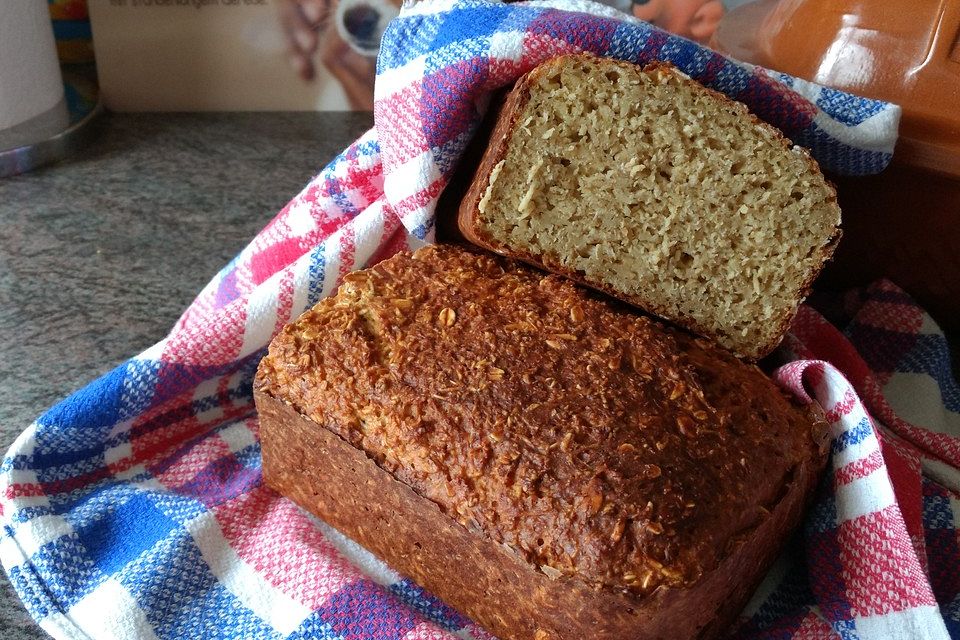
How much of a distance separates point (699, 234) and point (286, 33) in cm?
130

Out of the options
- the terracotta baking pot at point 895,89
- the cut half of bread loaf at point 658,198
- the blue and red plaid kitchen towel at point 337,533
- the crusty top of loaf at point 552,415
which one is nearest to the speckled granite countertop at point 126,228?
the blue and red plaid kitchen towel at point 337,533

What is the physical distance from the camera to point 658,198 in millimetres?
1089

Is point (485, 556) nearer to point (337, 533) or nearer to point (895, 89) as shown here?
point (337, 533)

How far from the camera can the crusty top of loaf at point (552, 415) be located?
34.9 inches

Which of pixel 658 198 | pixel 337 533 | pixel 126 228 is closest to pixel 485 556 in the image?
pixel 337 533

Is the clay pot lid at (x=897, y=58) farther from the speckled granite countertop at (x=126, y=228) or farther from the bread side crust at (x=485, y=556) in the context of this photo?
the speckled granite countertop at (x=126, y=228)

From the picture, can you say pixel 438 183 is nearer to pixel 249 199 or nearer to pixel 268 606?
pixel 268 606

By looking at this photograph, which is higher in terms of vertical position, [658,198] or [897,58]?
[897,58]

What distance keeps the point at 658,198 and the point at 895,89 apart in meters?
0.39

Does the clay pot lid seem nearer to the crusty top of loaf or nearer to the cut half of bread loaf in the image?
the cut half of bread loaf

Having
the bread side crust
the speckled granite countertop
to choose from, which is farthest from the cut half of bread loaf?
the speckled granite countertop

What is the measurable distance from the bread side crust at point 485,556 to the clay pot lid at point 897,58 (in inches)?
17.0


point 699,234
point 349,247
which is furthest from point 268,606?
point 699,234

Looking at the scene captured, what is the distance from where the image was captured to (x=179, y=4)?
2043 millimetres
